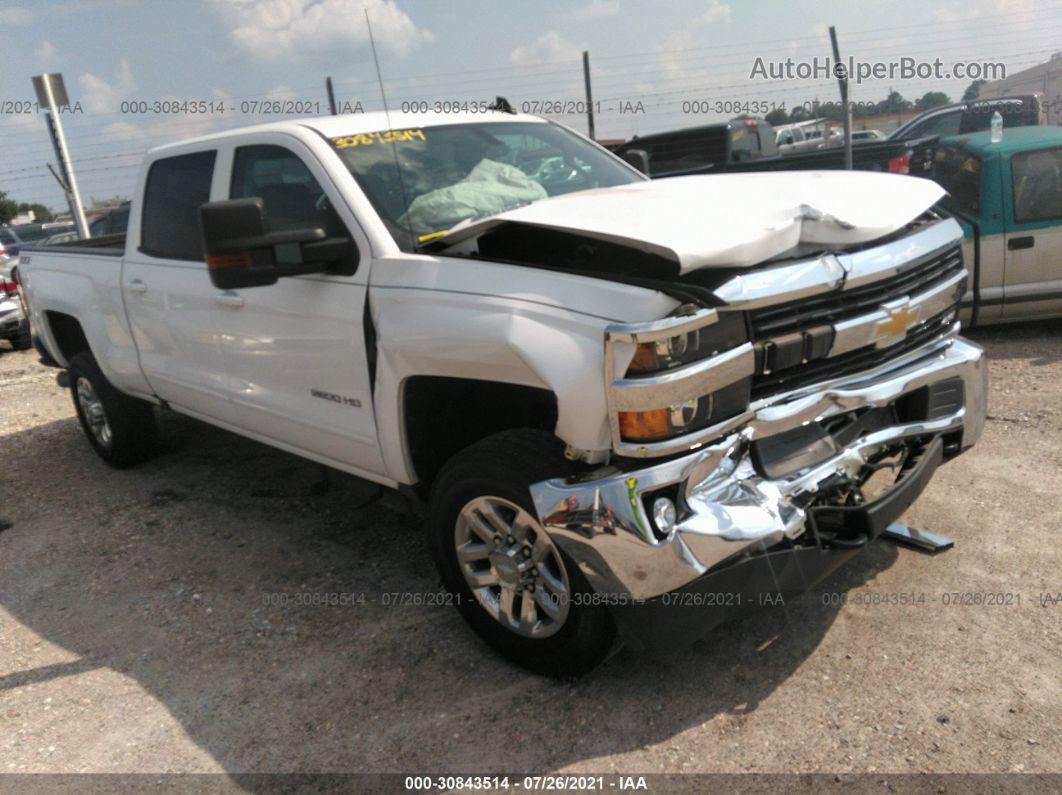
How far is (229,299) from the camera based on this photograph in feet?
13.2

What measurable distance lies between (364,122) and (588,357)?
198cm

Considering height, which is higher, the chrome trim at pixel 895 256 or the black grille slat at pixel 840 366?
the chrome trim at pixel 895 256

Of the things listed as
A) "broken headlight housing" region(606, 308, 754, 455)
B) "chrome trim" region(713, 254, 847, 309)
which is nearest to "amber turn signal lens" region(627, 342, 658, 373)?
"broken headlight housing" region(606, 308, 754, 455)

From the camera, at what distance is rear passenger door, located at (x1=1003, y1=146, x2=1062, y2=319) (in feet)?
21.3

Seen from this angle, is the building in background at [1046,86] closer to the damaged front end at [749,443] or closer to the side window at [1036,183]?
the side window at [1036,183]

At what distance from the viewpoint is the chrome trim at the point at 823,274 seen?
2627 millimetres

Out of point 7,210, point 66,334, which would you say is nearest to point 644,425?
point 66,334

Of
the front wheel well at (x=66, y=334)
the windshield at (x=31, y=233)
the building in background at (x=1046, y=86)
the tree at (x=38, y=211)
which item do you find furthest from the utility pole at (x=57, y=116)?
the tree at (x=38, y=211)

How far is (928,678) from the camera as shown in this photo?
2.98m

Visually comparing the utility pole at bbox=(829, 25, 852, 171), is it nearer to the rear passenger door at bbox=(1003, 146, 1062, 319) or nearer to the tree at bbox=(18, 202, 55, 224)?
the rear passenger door at bbox=(1003, 146, 1062, 319)

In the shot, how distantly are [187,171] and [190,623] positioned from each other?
7.28ft

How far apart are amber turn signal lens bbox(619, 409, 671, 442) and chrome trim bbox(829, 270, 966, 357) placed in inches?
26.4

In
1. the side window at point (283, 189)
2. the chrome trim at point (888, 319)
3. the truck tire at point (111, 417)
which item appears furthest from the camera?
the truck tire at point (111, 417)

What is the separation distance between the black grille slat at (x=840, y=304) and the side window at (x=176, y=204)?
2824 mm
